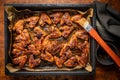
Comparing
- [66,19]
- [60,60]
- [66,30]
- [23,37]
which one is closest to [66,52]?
[60,60]

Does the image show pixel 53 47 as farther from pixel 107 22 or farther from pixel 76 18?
pixel 107 22

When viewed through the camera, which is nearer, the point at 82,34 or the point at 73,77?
the point at 82,34

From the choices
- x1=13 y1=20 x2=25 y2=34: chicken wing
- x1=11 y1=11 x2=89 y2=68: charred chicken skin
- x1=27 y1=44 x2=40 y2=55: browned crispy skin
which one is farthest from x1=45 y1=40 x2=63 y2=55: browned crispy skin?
x1=13 y1=20 x2=25 y2=34: chicken wing

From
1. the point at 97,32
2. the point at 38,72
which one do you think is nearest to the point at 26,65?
the point at 38,72

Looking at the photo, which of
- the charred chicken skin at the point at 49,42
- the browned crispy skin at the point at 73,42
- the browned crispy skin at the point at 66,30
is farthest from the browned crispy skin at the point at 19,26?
the browned crispy skin at the point at 73,42

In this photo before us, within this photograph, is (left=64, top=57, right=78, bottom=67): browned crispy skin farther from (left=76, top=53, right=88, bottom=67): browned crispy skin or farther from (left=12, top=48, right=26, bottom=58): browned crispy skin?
(left=12, top=48, right=26, bottom=58): browned crispy skin

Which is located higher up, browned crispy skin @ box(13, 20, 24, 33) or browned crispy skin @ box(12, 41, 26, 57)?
browned crispy skin @ box(13, 20, 24, 33)

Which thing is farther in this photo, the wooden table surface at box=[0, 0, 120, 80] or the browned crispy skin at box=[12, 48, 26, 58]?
Answer: the wooden table surface at box=[0, 0, 120, 80]

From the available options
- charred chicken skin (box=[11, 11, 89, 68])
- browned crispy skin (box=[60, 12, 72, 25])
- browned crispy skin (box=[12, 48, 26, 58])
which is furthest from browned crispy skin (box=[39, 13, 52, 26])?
browned crispy skin (box=[12, 48, 26, 58])

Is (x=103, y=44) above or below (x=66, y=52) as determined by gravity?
above

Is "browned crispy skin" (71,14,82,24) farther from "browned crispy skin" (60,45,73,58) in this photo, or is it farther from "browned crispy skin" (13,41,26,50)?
"browned crispy skin" (13,41,26,50)
